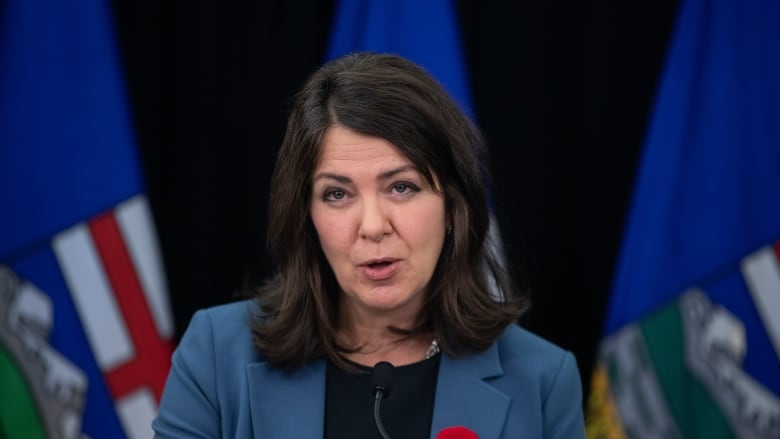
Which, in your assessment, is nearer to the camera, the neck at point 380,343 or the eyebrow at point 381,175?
the eyebrow at point 381,175

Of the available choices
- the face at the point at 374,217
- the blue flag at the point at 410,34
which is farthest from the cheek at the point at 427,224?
the blue flag at the point at 410,34

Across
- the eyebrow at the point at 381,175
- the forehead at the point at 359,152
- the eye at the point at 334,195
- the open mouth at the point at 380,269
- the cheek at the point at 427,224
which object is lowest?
the open mouth at the point at 380,269

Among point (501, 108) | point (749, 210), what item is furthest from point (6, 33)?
point (749, 210)

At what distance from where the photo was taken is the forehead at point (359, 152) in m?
1.50

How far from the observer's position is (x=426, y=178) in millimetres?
1541

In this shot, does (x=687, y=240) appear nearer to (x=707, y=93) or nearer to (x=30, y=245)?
(x=707, y=93)

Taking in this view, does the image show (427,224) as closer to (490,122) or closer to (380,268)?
(380,268)

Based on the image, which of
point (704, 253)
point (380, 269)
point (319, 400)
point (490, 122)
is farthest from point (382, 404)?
point (704, 253)

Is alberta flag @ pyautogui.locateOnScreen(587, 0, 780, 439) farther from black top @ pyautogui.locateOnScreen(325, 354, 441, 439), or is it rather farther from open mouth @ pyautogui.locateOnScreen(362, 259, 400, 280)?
open mouth @ pyautogui.locateOnScreen(362, 259, 400, 280)

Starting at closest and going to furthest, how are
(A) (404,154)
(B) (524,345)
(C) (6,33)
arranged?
(A) (404,154) → (B) (524,345) → (C) (6,33)

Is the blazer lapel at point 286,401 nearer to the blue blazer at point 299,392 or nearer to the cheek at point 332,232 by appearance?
the blue blazer at point 299,392

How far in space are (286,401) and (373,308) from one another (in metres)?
0.22

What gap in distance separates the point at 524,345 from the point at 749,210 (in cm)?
134

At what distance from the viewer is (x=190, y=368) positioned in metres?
1.59
